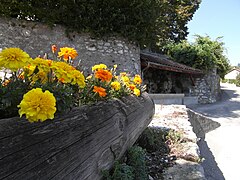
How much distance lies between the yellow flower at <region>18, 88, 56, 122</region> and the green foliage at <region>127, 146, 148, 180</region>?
4.44ft

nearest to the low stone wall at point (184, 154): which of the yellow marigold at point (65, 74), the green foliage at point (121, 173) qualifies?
the green foliage at point (121, 173)

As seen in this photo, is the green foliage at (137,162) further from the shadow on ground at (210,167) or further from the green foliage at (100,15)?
the green foliage at (100,15)

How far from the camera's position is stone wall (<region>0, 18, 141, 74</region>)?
23.3ft

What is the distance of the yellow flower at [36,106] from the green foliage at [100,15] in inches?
263

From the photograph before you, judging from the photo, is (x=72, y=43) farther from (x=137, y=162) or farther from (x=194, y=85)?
(x=194, y=85)

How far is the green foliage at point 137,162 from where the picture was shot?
2292 millimetres

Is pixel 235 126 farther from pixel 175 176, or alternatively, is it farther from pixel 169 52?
pixel 169 52

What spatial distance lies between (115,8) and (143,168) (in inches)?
283

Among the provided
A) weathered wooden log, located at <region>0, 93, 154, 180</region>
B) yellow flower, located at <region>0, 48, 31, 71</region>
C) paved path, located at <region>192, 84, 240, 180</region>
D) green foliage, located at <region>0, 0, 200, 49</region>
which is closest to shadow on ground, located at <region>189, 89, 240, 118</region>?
paved path, located at <region>192, 84, 240, 180</region>

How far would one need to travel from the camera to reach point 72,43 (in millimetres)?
8141

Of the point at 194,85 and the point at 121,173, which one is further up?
the point at 194,85

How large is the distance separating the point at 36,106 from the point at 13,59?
362 millimetres

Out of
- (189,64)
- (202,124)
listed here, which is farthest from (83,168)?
(189,64)

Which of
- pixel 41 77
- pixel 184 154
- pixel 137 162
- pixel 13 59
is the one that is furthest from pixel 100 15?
pixel 13 59
